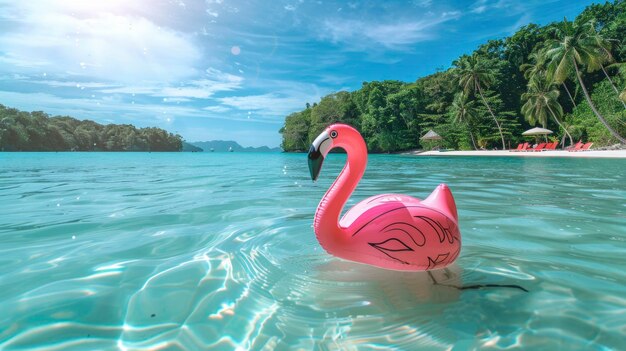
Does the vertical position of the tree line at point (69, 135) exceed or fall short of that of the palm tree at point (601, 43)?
it falls short

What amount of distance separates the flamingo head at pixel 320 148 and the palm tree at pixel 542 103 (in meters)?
34.2

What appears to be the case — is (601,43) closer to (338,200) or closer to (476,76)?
(476,76)

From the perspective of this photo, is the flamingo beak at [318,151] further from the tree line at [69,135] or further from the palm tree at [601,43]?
the tree line at [69,135]

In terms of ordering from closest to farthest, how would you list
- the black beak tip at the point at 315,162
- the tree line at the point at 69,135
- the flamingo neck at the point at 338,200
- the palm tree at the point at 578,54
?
the black beak tip at the point at 315,162 < the flamingo neck at the point at 338,200 < the palm tree at the point at 578,54 < the tree line at the point at 69,135

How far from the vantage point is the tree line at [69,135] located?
214 feet

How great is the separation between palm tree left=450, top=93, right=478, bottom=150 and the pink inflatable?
114 feet

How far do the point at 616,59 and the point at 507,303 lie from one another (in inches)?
1575

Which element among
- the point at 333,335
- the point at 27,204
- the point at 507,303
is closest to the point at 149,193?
the point at 27,204

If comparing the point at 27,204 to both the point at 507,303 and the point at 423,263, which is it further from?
the point at 507,303

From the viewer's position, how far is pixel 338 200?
88.5 inches

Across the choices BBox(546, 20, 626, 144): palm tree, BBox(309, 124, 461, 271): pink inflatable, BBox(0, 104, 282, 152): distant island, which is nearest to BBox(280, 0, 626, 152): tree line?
BBox(546, 20, 626, 144): palm tree

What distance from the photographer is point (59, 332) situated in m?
1.80

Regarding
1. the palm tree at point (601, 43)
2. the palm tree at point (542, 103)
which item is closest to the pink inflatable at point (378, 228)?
the palm tree at point (601, 43)

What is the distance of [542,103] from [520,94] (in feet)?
24.4
